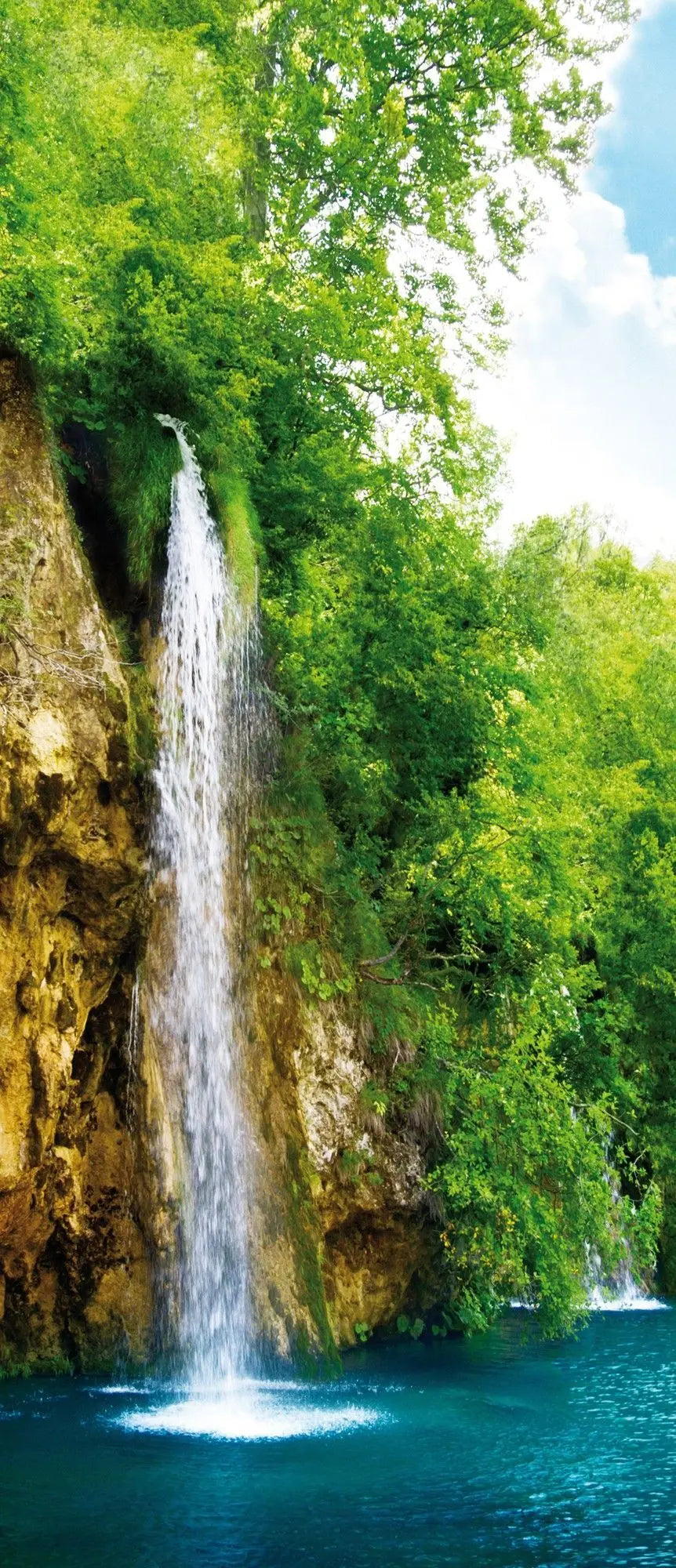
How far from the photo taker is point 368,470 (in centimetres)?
1471

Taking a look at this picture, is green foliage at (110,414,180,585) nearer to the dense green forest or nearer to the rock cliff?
the dense green forest

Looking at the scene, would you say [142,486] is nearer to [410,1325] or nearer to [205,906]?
[205,906]

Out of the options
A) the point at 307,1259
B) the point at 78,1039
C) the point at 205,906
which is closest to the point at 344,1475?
the point at 307,1259

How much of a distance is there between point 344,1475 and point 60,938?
180 inches

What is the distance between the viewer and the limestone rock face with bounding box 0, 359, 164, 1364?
9445mm

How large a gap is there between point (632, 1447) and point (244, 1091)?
4.21m

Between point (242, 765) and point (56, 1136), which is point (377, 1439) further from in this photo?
point (242, 765)

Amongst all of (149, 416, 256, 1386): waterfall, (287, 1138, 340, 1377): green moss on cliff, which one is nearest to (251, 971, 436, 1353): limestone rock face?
(287, 1138, 340, 1377): green moss on cliff

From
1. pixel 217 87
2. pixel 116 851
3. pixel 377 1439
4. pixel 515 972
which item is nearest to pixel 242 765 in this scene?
pixel 116 851

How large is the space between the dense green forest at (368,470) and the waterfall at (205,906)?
1.43 feet

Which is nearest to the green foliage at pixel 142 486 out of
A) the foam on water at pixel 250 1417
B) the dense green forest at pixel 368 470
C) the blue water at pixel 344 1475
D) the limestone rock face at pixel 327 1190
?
the dense green forest at pixel 368 470

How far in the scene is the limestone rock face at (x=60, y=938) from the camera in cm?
945

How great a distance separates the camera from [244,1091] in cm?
1122

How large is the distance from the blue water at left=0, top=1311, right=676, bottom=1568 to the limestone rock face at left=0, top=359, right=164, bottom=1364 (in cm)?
90
